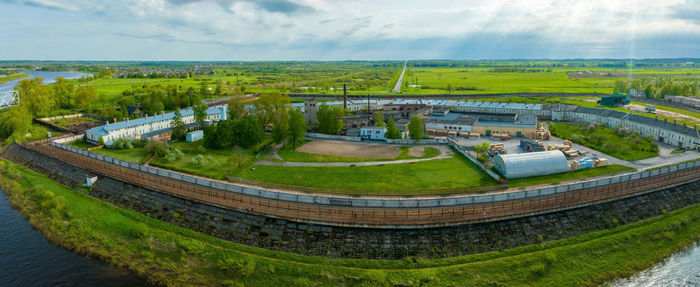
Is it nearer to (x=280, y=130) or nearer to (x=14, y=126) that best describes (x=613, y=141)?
(x=280, y=130)

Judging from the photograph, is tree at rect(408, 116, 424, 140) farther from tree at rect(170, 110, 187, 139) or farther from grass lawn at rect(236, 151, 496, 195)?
tree at rect(170, 110, 187, 139)

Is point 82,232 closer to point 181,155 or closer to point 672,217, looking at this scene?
point 181,155

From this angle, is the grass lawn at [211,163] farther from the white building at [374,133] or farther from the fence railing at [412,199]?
the white building at [374,133]

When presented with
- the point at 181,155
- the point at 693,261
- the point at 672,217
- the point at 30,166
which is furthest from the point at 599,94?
the point at 30,166

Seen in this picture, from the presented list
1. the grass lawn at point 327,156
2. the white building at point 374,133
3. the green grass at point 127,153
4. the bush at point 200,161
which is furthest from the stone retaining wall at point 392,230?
the white building at point 374,133

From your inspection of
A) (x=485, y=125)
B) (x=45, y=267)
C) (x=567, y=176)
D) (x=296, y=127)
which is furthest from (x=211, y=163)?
(x=485, y=125)
